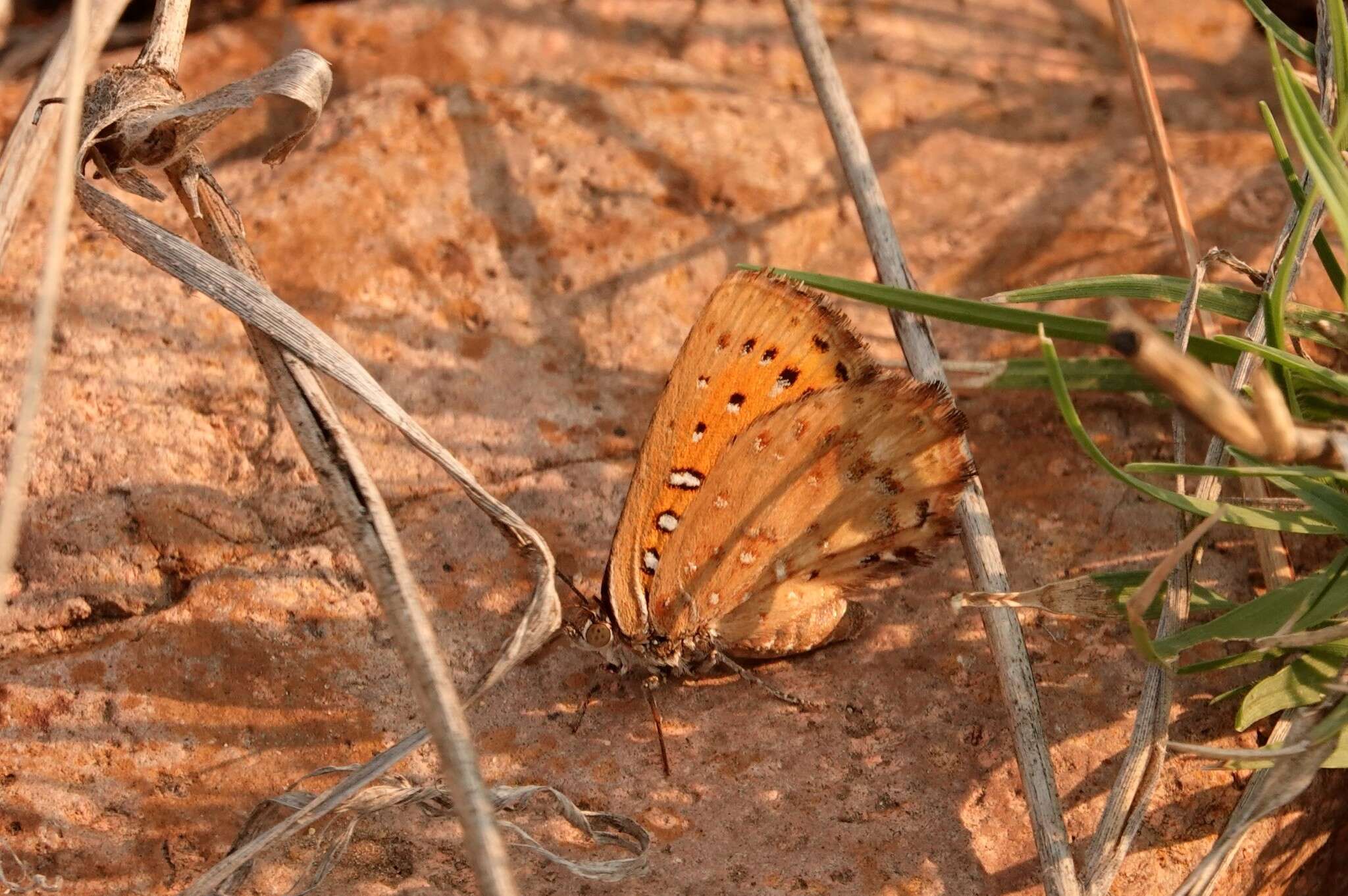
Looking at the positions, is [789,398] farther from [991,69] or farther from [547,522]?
[991,69]

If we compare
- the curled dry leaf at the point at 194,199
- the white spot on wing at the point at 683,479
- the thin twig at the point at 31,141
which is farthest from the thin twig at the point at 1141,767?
the thin twig at the point at 31,141

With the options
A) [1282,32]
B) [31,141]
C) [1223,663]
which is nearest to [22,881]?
[31,141]

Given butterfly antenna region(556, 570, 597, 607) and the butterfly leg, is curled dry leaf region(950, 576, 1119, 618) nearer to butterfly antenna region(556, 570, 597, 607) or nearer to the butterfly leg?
the butterfly leg

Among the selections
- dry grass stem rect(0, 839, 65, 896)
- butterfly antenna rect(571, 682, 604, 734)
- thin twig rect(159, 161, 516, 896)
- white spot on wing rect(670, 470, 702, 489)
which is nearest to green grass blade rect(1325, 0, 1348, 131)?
white spot on wing rect(670, 470, 702, 489)

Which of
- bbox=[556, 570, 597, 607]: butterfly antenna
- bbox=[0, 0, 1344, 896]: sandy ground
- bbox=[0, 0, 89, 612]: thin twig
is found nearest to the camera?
bbox=[0, 0, 89, 612]: thin twig

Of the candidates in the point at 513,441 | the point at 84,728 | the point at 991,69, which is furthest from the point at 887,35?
the point at 84,728

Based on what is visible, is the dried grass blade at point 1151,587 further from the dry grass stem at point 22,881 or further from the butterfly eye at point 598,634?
the dry grass stem at point 22,881

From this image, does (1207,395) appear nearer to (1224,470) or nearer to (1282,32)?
(1224,470)
